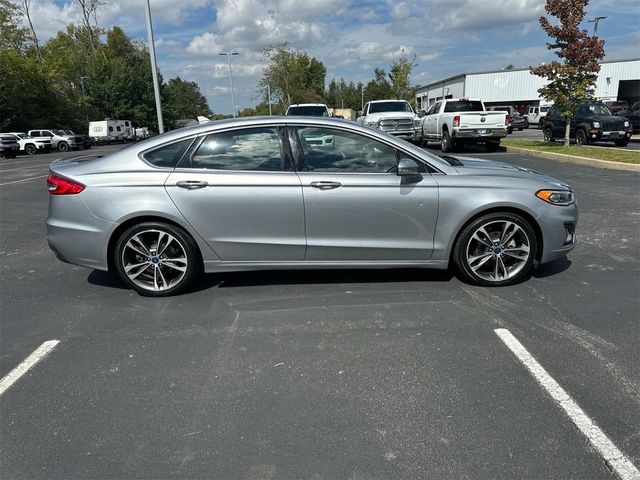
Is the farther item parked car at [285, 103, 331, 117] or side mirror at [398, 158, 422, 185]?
parked car at [285, 103, 331, 117]

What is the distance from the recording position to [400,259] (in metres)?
4.41

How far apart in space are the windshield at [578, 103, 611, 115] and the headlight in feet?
57.4

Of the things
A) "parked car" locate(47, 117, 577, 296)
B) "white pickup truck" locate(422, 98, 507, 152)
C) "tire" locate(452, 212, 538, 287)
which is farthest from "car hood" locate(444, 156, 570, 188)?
"white pickup truck" locate(422, 98, 507, 152)

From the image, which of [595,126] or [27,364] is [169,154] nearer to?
[27,364]

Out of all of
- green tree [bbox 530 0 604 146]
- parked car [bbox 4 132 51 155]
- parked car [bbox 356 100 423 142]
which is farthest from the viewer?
parked car [bbox 4 132 51 155]

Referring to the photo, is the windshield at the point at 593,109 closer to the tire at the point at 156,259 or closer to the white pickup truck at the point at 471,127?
the white pickup truck at the point at 471,127

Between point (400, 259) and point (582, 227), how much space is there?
3.71 m

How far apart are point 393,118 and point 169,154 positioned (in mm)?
15734

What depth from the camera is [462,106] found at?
62.7ft

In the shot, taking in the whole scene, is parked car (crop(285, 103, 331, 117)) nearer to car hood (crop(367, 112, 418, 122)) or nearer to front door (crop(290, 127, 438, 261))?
car hood (crop(367, 112, 418, 122))

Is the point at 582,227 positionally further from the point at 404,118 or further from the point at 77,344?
the point at 404,118

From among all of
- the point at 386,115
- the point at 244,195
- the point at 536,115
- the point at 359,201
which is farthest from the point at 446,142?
the point at 536,115

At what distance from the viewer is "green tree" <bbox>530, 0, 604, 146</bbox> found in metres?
16.8

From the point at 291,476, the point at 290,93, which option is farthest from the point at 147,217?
the point at 290,93
